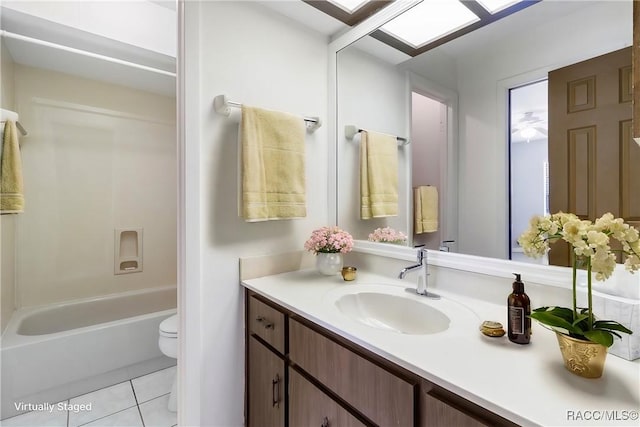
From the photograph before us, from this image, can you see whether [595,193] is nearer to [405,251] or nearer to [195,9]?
[405,251]

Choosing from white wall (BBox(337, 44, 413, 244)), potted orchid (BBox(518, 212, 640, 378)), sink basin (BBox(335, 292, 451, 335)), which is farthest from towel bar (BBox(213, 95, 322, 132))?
potted orchid (BBox(518, 212, 640, 378))

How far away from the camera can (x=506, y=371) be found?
1.99 ft

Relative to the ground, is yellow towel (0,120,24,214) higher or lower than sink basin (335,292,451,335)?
higher

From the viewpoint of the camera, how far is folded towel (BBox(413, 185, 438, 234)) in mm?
1276

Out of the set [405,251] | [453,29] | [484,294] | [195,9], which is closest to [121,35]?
[195,9]

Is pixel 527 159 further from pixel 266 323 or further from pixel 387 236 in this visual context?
pixel 266 323

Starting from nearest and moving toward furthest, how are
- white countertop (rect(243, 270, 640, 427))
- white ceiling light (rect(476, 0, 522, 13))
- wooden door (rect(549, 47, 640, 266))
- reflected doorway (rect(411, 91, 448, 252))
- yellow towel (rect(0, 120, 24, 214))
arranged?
white countertop (rect(243, 270, 640, 427)), wooden door (rect(549, 47, 640, 266)), white ceiling light (rect(476, 0, 522, 13)), reflected doorway (rect(411, 91, 448, 252)), yellow towel (rect(0, 120, 24, 214))

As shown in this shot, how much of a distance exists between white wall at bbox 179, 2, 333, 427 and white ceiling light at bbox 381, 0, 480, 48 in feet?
1.87

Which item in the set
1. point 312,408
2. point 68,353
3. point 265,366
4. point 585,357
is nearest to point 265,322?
point 265,366

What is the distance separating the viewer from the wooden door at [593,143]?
78 cm

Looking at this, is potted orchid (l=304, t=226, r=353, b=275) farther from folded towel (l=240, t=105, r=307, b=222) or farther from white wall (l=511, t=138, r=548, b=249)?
white wall (l=511, t=138, r=548, b=249)

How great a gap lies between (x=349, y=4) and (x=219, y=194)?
1181 mm

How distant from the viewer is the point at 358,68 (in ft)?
5.19

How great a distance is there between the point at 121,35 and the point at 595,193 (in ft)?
7.71
